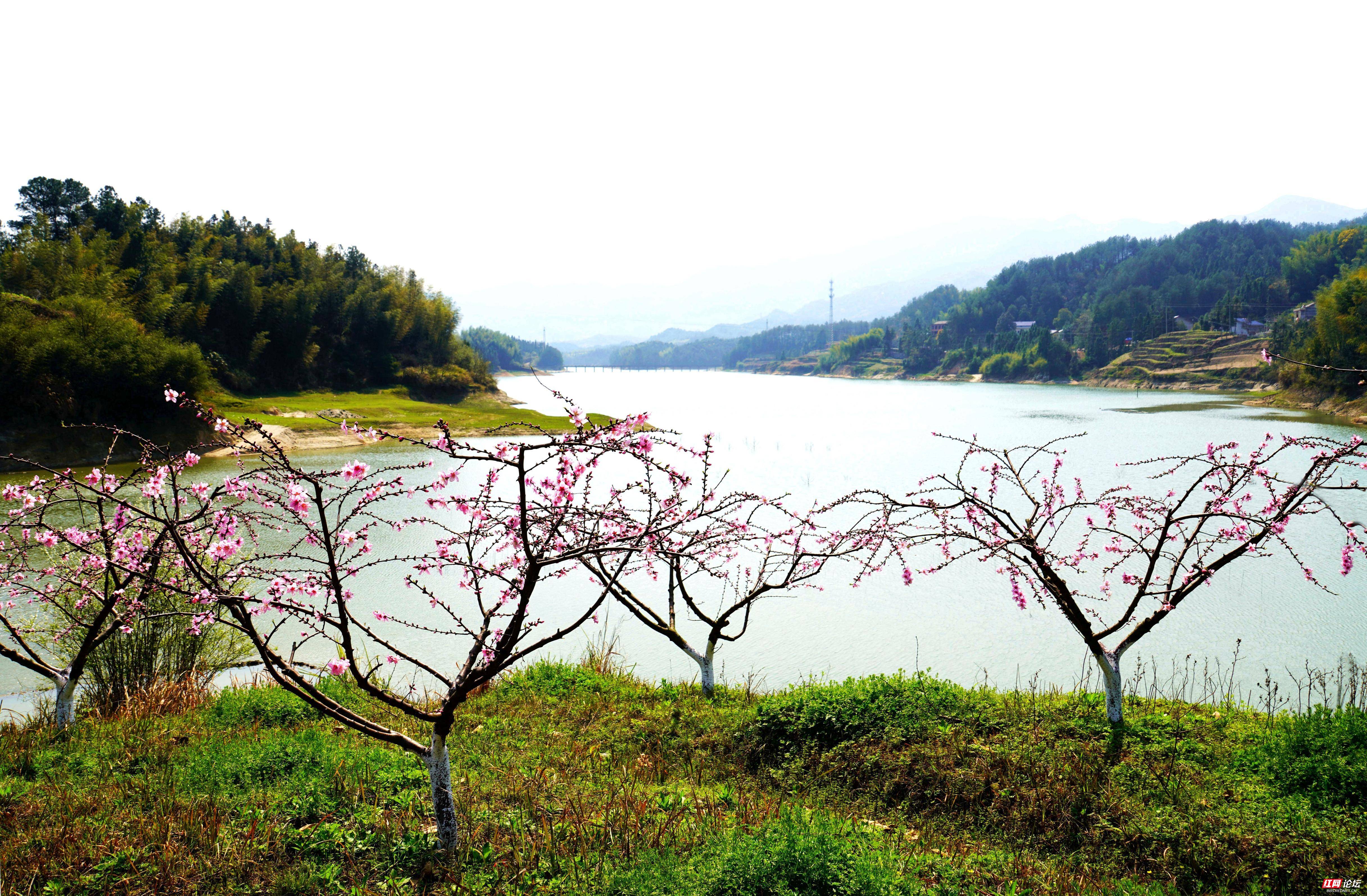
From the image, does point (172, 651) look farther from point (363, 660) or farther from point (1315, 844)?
point (1315, 844)

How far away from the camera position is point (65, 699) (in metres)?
6.12

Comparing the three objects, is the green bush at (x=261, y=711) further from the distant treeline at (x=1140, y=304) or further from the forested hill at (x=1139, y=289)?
the forested hill at (x=1139, y=289)

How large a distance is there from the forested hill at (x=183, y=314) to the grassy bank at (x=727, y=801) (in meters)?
30.2

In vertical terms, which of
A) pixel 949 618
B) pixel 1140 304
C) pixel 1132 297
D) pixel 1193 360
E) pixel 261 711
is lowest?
pixel 949 618

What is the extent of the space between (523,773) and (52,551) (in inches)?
237

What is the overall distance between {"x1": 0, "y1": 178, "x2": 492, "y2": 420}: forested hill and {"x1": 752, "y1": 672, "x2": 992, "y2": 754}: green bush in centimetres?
3213

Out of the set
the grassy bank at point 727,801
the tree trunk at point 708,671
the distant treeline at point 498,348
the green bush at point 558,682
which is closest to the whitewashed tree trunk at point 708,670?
the tree trunk at point 708,671

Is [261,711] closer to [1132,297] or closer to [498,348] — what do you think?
[1132,297]

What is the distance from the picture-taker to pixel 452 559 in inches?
191

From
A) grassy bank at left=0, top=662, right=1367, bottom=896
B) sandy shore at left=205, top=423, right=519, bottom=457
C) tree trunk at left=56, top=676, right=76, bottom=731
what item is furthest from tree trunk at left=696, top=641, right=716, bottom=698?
sandy shore at left=205, top=423, right=519, bottom=457

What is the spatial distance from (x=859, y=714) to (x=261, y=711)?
514 centimetres

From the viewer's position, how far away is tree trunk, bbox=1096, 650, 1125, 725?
5809mm

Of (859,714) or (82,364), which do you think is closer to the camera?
(859,714)

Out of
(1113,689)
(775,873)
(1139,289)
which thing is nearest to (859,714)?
(1113,689)
